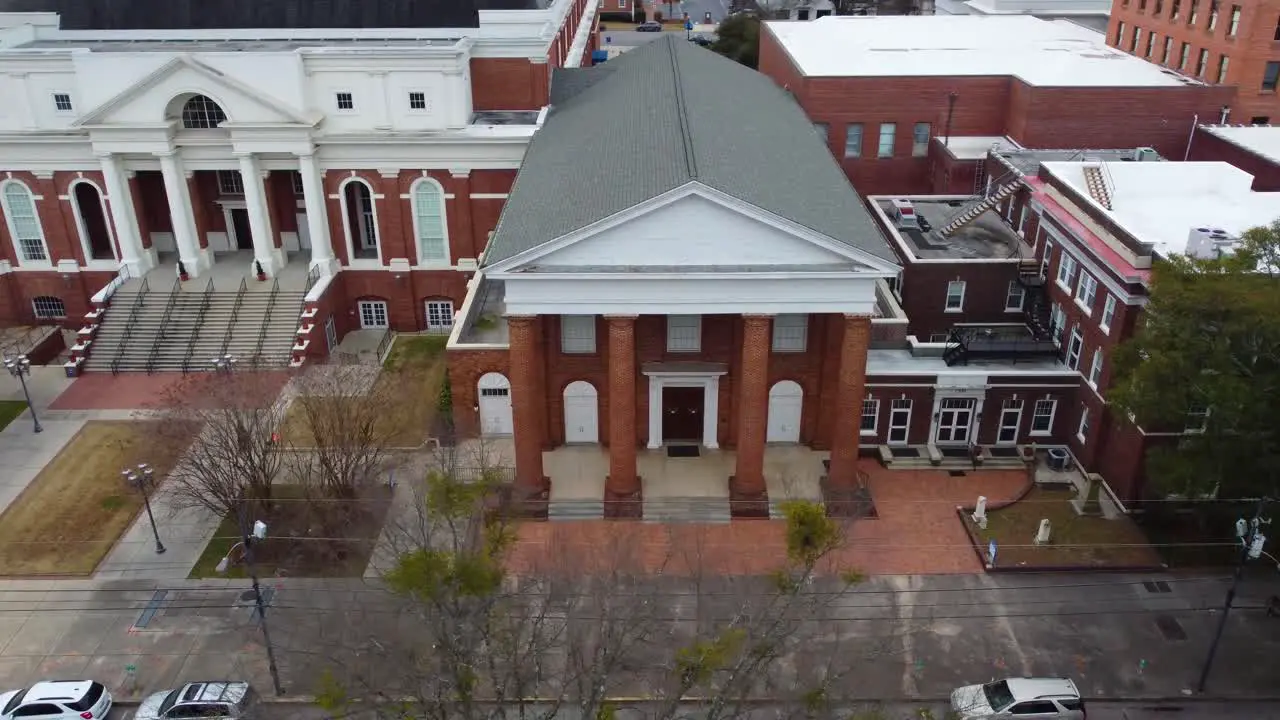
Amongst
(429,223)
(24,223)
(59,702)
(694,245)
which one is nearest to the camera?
(59,702)

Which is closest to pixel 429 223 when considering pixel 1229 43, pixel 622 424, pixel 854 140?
pixel 622 424

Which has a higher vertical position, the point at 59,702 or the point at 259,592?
the point at 259,592

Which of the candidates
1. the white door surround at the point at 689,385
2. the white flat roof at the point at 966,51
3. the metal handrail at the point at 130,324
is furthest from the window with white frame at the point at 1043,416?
the metal handrail at the point at 130,324

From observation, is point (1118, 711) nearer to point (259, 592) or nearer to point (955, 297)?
point (955, 297)

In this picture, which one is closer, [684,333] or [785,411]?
[684,333]

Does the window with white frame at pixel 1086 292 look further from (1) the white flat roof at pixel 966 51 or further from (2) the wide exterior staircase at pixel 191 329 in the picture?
(2) the wide exterior staircase at pixel 191 329

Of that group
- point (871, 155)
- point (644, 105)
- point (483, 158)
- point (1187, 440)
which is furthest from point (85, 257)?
point (1187, 440)
